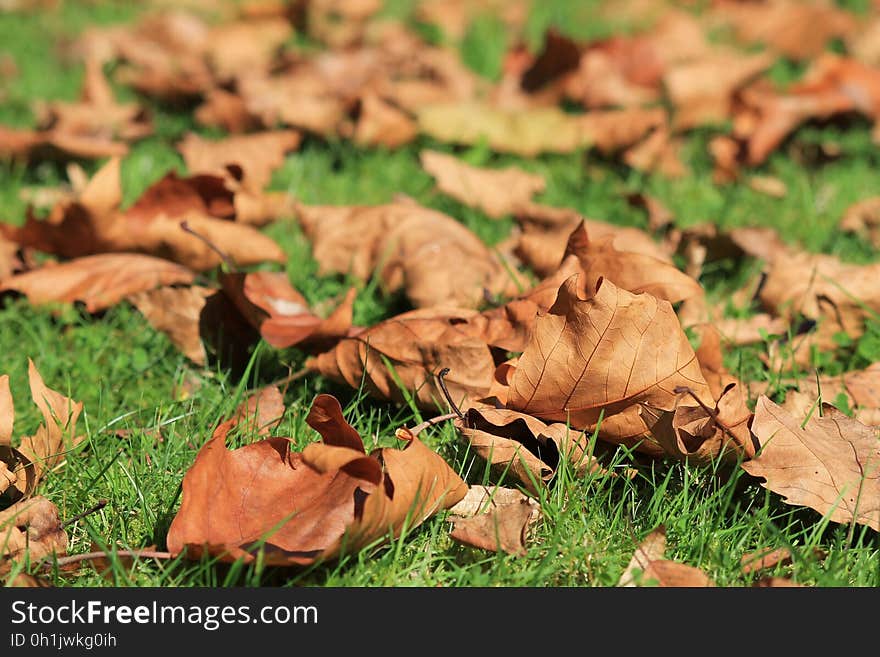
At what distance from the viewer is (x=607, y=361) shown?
5.20ft

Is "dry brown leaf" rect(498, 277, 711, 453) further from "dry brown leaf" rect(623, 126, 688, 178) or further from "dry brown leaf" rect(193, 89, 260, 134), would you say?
"dry brown leaf" rect(193, 89, 260, 134)

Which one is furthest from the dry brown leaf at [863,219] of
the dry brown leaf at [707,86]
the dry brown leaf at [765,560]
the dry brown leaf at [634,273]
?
the dry brown leaf at [765,560]

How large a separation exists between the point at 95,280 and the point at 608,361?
1.17 m

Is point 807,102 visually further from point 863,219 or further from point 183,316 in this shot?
point 183,316

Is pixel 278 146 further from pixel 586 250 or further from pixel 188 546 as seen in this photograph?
pixel 188 546

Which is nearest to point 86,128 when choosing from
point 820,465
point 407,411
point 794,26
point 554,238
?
point 554,238

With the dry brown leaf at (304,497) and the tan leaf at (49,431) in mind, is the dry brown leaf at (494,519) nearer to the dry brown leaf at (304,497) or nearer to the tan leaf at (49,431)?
the dry brown leaf at (304,497)

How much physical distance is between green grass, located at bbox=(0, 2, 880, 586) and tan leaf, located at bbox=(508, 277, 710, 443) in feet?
0.29

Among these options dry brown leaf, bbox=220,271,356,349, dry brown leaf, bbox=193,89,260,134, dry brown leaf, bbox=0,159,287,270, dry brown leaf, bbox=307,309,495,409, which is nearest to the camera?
dry brown leaf, bbox=307,309,495,409

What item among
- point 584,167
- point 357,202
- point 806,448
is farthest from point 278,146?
point 806,448

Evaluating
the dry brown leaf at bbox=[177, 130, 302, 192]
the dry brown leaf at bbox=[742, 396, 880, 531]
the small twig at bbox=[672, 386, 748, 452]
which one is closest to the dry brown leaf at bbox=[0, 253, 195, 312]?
the dry brown leaf at bbox=[177, 130, 302, 192]

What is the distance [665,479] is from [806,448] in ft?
0.73

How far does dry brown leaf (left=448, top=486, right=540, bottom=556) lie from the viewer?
1.48 meters

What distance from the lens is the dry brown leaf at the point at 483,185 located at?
2658 millimetres
